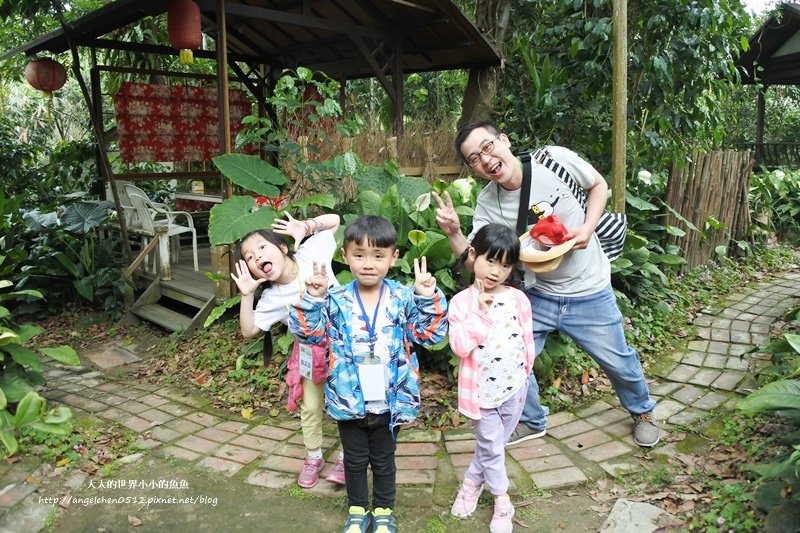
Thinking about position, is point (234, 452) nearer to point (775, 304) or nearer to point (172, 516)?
point (172, 516)

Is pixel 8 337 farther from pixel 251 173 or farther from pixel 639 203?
pixel 639 203

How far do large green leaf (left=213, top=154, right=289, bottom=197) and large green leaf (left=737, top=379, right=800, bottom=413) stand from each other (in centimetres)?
314

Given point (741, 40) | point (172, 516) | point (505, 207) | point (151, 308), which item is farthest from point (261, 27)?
point (172, 516)

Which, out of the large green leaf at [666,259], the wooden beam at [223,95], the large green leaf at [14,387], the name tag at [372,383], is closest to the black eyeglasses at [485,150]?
the name tag at [372,383]

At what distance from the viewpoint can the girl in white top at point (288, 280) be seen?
248 centimetres

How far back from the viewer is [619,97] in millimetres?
3832

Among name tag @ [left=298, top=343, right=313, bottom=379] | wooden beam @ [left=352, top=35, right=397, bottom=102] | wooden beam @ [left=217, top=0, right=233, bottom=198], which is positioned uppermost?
wooden beam @ [left=352, top=35, right=397, bottom=102]

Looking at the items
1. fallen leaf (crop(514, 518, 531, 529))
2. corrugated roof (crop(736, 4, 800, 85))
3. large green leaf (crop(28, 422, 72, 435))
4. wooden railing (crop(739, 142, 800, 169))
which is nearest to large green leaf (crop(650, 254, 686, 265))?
fallen leaf (crop(514, 518, 531, 529))

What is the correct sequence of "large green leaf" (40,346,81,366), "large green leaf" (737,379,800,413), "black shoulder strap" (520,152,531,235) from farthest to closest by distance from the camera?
"large green leaf" (40,346,81,366)
"black shoulder strap" (520,152,531,235)
"large green leaf" (737,379,800,413)

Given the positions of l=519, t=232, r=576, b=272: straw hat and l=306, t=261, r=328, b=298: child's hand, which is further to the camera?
l=519, t=232, r=576, b=272: straw hat

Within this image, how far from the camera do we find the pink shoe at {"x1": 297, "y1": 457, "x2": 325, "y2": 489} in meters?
2.79

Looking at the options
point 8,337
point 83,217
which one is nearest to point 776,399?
point 8,337

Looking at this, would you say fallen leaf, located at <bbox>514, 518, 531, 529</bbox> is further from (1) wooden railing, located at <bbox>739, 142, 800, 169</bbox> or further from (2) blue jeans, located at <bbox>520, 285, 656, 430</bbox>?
(1) wooden railing, located at <bbox>739, 142, 800, 169</bbox>

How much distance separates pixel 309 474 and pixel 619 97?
2.91 m
